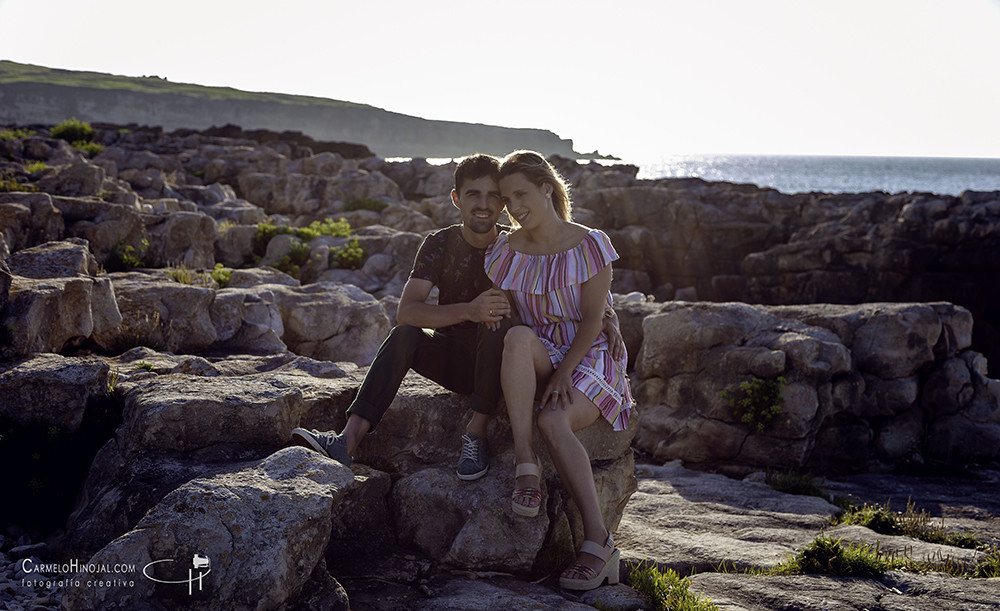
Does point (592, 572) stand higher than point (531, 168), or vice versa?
point (531, 168)

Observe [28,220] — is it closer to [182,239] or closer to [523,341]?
[182,239]

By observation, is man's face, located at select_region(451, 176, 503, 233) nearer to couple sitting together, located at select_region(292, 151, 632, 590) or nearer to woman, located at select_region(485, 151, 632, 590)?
couple sitting together, located at select_region(292, 151, 632, 590)

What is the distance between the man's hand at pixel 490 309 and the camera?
18.8 feet

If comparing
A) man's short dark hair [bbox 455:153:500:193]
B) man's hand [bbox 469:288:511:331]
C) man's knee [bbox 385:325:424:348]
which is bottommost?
man's knee [bbox 385:325:424:348]

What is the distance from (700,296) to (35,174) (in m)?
24.0

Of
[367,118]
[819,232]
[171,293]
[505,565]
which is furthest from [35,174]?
[367,118]

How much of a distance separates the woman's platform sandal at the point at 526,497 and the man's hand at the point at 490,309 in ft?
3.62

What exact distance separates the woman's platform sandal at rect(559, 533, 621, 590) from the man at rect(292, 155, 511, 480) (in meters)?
1.07

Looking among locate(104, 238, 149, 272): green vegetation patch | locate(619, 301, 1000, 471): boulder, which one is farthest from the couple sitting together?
locate(104, 238, 149, 272): green vegetation patch

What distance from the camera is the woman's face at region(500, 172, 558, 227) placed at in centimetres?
582

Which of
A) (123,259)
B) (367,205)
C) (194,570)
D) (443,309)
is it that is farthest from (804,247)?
(194,570)

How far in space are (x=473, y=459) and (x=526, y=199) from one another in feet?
6.94

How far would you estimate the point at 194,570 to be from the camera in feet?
13.6

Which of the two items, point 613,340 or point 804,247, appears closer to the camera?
point 613,340
